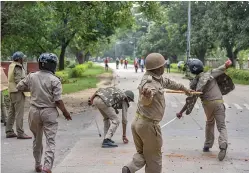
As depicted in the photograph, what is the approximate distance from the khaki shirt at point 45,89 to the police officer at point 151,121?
4.56 ft

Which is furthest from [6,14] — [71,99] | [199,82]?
[199,82]

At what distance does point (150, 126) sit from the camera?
5035 mm

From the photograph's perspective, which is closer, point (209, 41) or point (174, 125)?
point (174, 125)

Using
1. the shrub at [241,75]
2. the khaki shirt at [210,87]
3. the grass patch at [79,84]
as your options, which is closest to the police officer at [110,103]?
the khaki shirt at [210,87]

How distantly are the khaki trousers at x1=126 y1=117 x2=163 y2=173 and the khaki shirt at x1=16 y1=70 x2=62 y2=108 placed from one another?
1389 mm

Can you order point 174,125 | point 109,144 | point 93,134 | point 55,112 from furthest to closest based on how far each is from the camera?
point 174,125, point 93,134, point 109,144, point 55,112

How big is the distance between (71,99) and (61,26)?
14.7m

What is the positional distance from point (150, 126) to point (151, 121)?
2.4 inches

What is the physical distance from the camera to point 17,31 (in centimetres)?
1902

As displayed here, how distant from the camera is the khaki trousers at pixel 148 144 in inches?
199

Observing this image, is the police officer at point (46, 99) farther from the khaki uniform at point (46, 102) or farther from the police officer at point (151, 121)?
the police officer at point (151, 121)

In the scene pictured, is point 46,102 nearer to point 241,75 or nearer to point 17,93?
point 17,93

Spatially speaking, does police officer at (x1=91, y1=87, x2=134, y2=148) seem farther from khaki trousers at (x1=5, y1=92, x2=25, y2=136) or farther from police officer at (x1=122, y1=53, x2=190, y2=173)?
police officer at (x1=122, y1=53, x2=190, y2=173)

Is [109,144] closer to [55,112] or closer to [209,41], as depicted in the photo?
[55,112]
